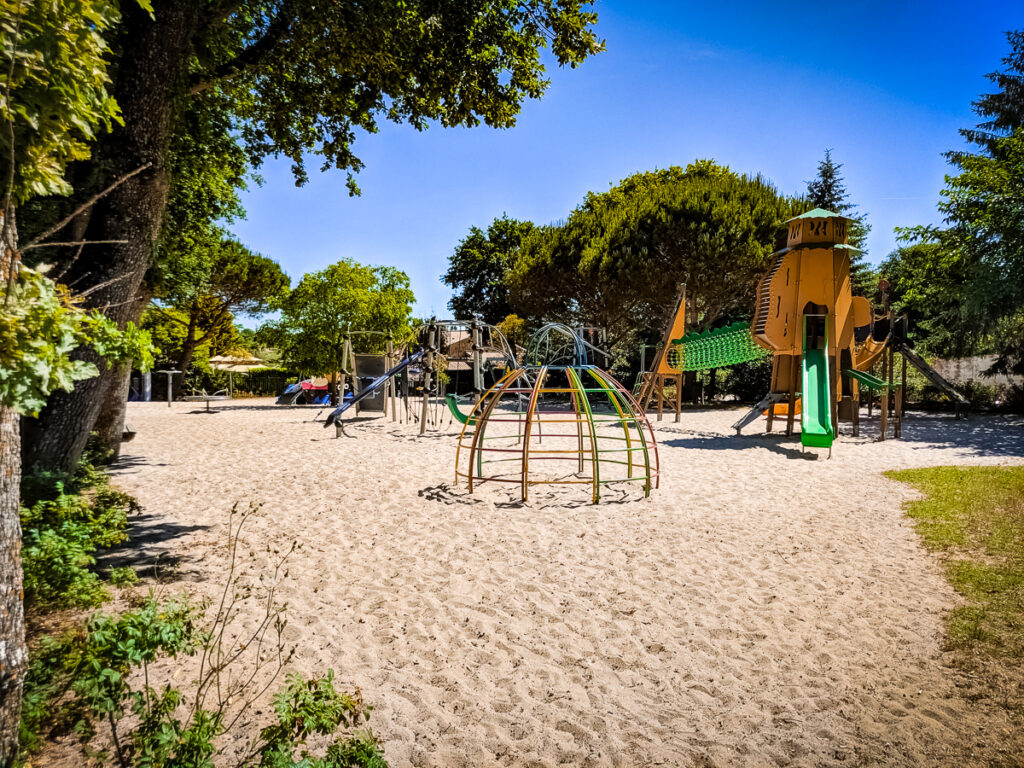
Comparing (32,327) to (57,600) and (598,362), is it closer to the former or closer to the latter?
(57,600)

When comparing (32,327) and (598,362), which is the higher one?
(598,362)

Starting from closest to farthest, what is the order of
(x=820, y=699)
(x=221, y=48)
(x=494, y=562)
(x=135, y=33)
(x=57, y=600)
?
(x=820, y=699)
(x=57, y=600)
(x=135, y=33)
(x=494, y=562)
(x=221, y=48)

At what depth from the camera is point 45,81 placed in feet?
7.30

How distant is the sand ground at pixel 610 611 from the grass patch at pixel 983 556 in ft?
0.63

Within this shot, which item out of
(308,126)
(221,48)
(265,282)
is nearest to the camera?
(221,48)

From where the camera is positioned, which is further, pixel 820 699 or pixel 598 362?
pixel 598 362

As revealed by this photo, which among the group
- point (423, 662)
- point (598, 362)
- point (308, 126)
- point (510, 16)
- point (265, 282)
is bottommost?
point (423, 662)

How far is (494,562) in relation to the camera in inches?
213

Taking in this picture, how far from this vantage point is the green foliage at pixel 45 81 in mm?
2105

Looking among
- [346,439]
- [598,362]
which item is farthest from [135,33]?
[598,362]

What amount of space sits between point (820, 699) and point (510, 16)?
7354mm

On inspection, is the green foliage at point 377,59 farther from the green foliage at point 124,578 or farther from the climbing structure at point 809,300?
the climbing structure at point 809,300

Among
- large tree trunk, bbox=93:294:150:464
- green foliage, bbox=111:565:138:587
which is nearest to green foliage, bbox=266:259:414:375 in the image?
large tree trunk, bbox=93:294:150:464

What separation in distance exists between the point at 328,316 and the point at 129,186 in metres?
20.4
